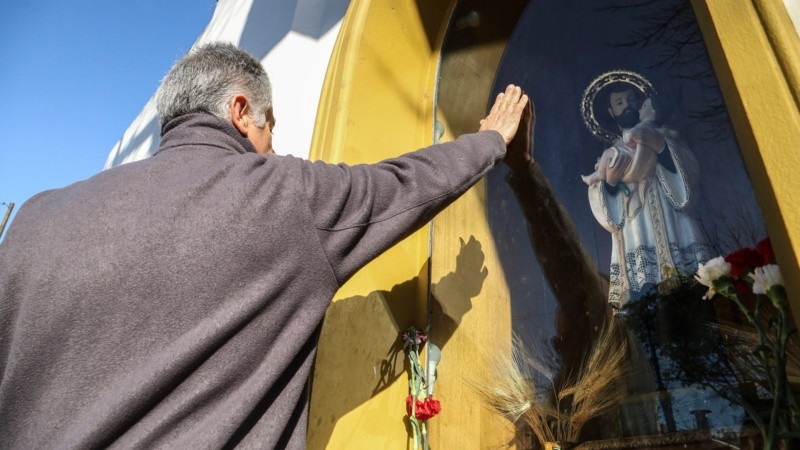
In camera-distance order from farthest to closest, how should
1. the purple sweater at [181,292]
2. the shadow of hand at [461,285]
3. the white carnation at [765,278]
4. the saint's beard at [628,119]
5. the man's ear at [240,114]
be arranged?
the shadow of hand at [461,285], the saint's beard at [628,119], the man's ear at [240,114], the white carnation at [765,278], the purple sweater at [181,292]

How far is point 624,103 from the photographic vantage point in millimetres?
1276

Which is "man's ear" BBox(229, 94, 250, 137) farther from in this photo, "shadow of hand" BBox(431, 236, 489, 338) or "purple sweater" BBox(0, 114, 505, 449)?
"shadow of hand" BBox(431, 236, 489, 338)

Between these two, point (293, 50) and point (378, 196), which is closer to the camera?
point (378, 196)

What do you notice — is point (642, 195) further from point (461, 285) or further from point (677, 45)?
point (461, 285)

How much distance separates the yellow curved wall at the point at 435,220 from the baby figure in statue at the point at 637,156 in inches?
11.9

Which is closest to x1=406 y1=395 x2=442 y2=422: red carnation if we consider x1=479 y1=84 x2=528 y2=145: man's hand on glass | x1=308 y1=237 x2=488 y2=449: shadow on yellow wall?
x1=308 y1=237 x2=488 y2=449: shadow on yellow wall

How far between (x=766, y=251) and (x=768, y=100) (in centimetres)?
24

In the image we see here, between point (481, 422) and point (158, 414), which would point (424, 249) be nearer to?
point (481, 422)

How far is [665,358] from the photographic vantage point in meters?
1.02

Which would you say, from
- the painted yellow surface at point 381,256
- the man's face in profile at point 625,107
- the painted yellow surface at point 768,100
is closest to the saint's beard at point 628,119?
the man's face in profile at point 625,107

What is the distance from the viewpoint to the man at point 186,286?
0.68 m

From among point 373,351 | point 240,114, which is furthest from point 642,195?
point 240,114

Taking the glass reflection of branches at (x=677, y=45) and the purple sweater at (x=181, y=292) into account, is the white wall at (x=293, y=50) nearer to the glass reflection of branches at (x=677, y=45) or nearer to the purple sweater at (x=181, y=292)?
the purple sweater at (x=181, y=292)

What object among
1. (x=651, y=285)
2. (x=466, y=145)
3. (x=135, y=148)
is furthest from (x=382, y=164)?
(x=135, y=148)
